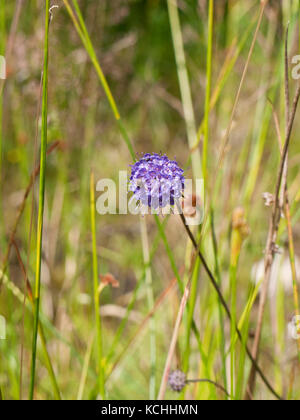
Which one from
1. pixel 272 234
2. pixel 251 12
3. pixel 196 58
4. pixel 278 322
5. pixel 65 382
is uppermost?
pixel 251 12

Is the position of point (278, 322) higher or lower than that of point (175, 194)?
lower

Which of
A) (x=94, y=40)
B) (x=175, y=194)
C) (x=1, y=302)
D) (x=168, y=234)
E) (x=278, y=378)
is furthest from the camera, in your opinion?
(x=168, y=234)

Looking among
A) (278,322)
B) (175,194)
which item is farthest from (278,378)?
(175,194)

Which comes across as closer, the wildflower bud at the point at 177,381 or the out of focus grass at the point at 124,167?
the wildflower bud at the point at 177,381

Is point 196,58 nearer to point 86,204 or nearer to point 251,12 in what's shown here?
point 251,12

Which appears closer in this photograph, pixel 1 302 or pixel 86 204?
pixel 86 204
